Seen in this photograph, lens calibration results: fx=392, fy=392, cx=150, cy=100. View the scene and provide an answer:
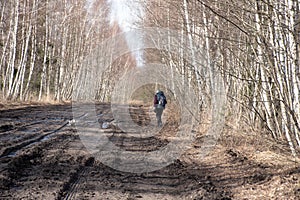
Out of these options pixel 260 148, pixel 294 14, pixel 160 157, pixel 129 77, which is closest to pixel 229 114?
pixel 260 148

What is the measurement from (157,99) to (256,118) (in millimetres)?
6995

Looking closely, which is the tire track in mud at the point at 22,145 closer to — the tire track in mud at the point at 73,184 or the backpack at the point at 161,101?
the tire track in mud at the point at 73,184

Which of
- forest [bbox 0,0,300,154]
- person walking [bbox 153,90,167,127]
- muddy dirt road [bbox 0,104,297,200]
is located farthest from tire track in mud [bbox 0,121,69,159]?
person walking [bbox 153,90,167,127]

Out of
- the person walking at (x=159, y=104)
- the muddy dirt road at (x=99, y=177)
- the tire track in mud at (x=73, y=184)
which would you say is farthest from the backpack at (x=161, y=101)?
the tire track in mud at (x=73, y=184)

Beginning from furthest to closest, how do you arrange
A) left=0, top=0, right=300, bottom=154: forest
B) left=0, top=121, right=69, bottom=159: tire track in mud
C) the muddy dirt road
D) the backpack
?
the backpack
left=0, top=121, right=69, bottom=159: tire track in mud
left=0, top=0, right=300, bottom=154: forest
the muddy dirt road

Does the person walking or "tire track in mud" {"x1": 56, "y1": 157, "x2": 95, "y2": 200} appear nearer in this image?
"tire track in mud" {"x1": 56, "y1": 157, "x2": 95, "y2": 200}

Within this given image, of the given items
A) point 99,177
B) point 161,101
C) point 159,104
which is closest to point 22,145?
point 99,177

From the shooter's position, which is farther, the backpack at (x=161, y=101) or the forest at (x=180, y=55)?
the backpack at (x=161, y=101)

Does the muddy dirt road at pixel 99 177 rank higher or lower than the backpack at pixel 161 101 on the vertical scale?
lower

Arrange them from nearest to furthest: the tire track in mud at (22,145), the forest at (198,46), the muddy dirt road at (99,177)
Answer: the muddy dirt road at (99,177) < the forest at (198,46) < the tire track in mud at (22,145)

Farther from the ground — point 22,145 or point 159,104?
point 159,104

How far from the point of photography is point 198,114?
14.5 m

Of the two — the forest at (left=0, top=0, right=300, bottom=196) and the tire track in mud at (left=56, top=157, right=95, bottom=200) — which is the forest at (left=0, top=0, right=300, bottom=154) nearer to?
the forest at (left=0, top=0, right=300, bottom=196)

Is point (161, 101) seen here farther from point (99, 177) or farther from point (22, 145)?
point (99, 177)
